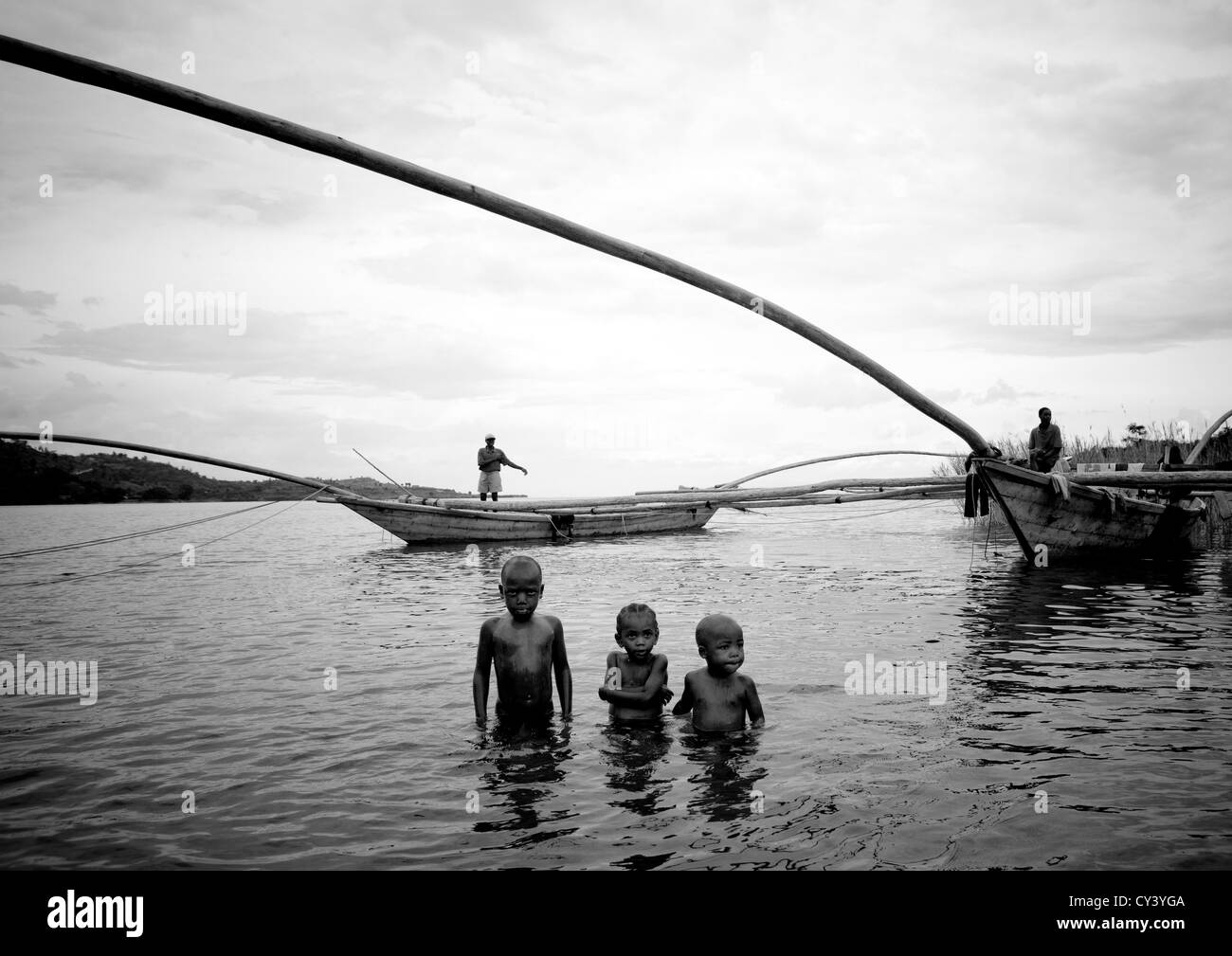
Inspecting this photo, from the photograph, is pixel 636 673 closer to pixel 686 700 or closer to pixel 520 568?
pixel 686 700

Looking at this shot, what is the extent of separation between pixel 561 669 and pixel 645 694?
0.54 m

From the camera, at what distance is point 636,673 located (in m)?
4.66

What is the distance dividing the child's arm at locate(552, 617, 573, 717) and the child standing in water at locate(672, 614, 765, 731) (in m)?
0.65

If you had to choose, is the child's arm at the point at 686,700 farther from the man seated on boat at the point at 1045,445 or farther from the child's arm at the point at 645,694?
the man seated on boat at the point at 1045,445

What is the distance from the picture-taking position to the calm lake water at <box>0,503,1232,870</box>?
325 centimetres

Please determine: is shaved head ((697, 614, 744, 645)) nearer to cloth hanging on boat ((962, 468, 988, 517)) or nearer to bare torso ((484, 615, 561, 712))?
bare torso ((484, 615, 561, 712))

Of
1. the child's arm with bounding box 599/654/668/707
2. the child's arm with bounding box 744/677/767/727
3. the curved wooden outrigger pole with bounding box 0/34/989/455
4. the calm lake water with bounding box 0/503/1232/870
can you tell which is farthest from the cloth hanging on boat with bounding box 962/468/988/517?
the child's arm with bounding box 599/654/668/707

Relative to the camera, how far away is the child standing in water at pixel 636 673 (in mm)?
4473

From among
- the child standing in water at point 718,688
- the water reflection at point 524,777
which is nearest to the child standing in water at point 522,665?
the water reflection at point 524,777

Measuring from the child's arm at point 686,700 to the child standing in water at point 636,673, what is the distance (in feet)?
0.29
